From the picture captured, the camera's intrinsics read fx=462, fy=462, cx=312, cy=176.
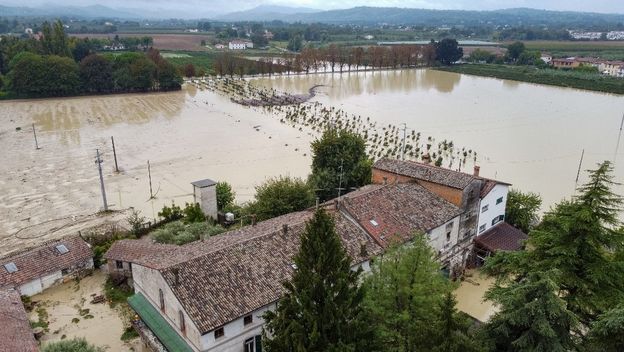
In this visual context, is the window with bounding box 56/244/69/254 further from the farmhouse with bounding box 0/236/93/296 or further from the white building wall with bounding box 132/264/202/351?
the white building wall with bounding box 132/264/202/351

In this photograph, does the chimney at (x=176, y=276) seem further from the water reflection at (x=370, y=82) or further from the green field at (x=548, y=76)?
the green field at (x=548, y=76)

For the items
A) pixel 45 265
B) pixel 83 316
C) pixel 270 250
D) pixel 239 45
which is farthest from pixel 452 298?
pixel 239 45

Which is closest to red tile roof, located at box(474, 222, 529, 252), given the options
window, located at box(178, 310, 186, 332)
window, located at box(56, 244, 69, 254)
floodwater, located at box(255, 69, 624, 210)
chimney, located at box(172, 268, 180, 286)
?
floodwater, located at box(255, 69, 624, 210)

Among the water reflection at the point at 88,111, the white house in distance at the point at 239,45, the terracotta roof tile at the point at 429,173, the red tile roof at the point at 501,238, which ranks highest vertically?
the white house in distance at the point at 239,45

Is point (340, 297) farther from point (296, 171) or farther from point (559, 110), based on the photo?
point (559, 110)

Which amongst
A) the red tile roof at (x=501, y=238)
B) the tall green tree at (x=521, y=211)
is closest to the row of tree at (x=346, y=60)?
the tall green tree at (x=521, y=211)

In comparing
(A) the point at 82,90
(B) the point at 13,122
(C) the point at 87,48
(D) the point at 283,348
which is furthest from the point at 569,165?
(C) the point at 87,48

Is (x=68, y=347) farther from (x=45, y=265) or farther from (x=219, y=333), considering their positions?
(x=45, y=265)

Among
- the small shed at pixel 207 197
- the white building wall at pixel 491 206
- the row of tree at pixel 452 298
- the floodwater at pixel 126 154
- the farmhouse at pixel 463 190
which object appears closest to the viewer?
the row of tree at pixel 452 298
